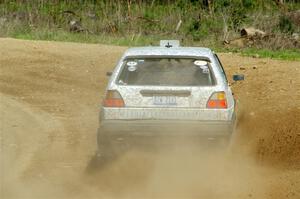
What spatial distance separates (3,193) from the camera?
8.24m

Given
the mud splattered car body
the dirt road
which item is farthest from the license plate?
the dirt road

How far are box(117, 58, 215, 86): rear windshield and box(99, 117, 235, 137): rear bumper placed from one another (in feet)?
1.71

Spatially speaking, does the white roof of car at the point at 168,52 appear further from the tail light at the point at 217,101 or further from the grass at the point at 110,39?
the grass at the point at 110,39

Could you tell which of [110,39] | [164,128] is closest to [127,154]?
[164,128]

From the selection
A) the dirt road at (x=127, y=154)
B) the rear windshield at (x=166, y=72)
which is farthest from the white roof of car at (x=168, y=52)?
the dirt road at (x=127, y=154)

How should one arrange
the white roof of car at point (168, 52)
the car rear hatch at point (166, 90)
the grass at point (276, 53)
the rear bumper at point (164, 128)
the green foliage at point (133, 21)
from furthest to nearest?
the green foliage at point (133, 21) → the grass at point (276, 53) → the white roof of car at point (168, 52) → the car rear hatch at point (166, 90) → the rear bumper at point (164, 128)

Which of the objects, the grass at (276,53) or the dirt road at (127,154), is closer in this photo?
the dirt road at (127,154)

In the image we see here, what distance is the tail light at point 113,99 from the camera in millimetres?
8891

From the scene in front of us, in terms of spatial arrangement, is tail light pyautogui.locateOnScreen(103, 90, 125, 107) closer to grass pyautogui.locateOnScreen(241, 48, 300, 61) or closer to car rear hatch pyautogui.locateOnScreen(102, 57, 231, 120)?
car rear hatch pyautogui.locateOnScreen(102, 57, 231, 120)

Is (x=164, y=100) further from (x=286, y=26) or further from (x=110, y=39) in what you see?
(x=286, y=26)

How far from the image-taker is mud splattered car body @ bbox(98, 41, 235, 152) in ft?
28.7

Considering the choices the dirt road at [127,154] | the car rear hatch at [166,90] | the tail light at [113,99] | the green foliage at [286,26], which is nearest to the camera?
the dirt road at [127,154]

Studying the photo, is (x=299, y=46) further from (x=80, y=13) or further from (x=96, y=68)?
(x=80, y=13)

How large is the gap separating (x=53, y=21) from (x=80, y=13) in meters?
2.56
